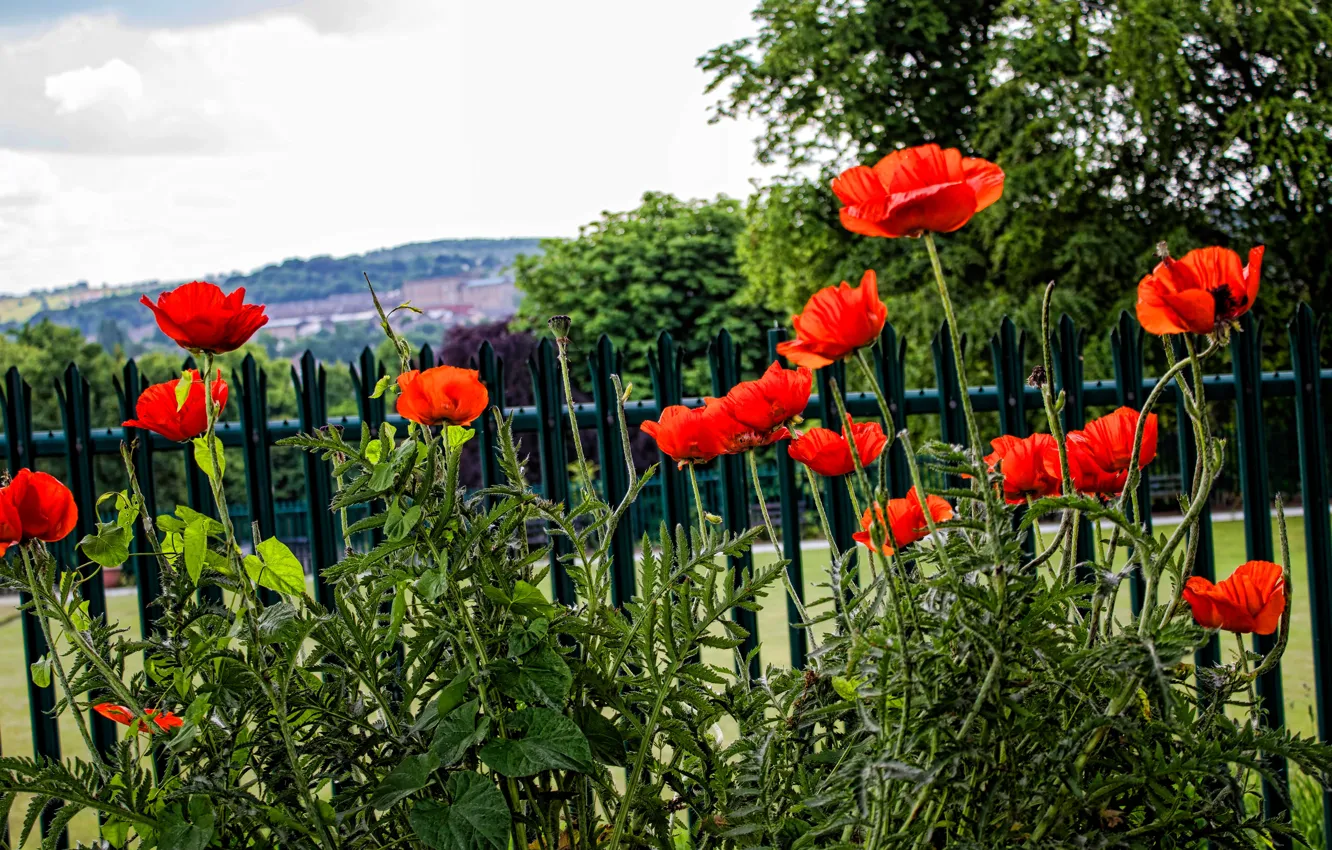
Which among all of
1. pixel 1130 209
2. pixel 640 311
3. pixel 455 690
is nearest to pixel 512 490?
pixel 455 690

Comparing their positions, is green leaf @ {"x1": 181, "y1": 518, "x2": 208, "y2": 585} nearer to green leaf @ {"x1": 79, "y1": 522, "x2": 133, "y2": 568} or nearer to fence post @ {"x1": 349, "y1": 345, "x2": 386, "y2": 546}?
green leaf @ {"x1": 79, "y1": 522, "x2": 133, "y2": 568}

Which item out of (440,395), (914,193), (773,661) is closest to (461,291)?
(773,661)

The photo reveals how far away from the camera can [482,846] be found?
118 centimetres

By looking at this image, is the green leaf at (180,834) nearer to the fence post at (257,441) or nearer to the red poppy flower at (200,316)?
the red poppy flower at (200,316)

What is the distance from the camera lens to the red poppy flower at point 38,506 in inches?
50.2

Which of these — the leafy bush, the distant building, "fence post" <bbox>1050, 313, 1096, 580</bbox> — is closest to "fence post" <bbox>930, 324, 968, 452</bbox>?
"fence post" <bbox>1050, 313, 1096, 580</bbox>

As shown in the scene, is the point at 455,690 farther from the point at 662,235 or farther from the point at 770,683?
the point at 662,235

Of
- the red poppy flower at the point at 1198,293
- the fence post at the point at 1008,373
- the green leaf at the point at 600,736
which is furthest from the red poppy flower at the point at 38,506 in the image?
the fence post at the point at 1008,373

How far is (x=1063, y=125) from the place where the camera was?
16.3 m

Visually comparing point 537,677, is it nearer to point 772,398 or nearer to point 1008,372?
point 772,398

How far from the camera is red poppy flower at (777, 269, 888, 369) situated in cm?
105

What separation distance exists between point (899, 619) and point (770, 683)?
0.42 metres

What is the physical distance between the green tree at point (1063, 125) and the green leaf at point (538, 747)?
596 inches

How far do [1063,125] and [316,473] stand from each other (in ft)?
51.0
